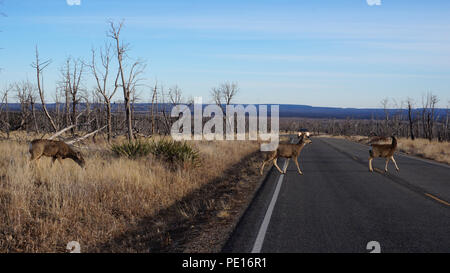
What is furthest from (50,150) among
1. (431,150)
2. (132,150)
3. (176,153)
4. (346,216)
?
(431,150)

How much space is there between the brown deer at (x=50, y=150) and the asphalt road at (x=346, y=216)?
659 cm

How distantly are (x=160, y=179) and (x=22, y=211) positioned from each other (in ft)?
13.3

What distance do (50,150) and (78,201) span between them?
15.6ft

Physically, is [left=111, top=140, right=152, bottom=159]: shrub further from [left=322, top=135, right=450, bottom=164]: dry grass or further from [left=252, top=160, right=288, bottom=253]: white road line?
[left=322, top=135, right=450, bottom=164]: dry grass

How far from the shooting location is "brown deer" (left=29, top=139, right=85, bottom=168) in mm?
10634

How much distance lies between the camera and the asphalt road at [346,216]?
16.7ft

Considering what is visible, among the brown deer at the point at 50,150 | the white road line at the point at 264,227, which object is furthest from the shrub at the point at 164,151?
the white road line at the point at 264,227

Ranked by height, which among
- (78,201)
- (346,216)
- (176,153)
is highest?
(176,153)

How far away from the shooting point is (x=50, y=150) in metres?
11.0

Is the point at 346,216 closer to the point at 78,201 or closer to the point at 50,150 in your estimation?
the point at 78,201
